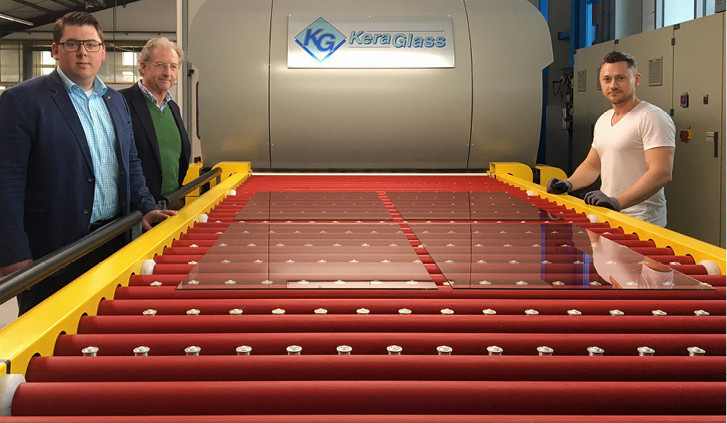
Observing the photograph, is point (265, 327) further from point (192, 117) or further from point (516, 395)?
point (192, 117)

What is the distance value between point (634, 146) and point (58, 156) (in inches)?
131

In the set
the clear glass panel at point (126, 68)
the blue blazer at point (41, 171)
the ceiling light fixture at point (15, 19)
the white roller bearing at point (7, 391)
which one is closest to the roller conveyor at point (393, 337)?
the white roller bearing at point (7, 391)

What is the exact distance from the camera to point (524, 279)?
2404 mm

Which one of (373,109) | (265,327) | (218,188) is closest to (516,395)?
(265,327)

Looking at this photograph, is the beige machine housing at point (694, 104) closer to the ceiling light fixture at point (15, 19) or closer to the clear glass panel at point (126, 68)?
the clear glass panel at point (126, 68)

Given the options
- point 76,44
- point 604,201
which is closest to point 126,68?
point 76,44

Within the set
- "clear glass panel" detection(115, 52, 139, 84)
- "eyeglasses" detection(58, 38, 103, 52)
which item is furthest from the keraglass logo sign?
"clear glass panel" detection(115, 52, 139, 84)

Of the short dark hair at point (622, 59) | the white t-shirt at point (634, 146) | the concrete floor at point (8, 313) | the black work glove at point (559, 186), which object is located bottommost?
the concrete floor at point (8, 313)

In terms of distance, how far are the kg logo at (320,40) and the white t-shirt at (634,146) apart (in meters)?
3.09

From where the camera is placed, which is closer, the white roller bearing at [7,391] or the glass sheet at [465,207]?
the white roller bearing at [7,391]

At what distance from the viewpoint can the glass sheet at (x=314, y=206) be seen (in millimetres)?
4047

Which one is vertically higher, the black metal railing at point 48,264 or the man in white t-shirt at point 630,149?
the man in white t-shirt at point 630,149

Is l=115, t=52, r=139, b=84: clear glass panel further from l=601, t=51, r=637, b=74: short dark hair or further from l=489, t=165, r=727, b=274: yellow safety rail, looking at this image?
l=601, t=51, r=637, b=74: short dark hair

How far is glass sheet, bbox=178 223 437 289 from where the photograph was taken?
2.34 meters
